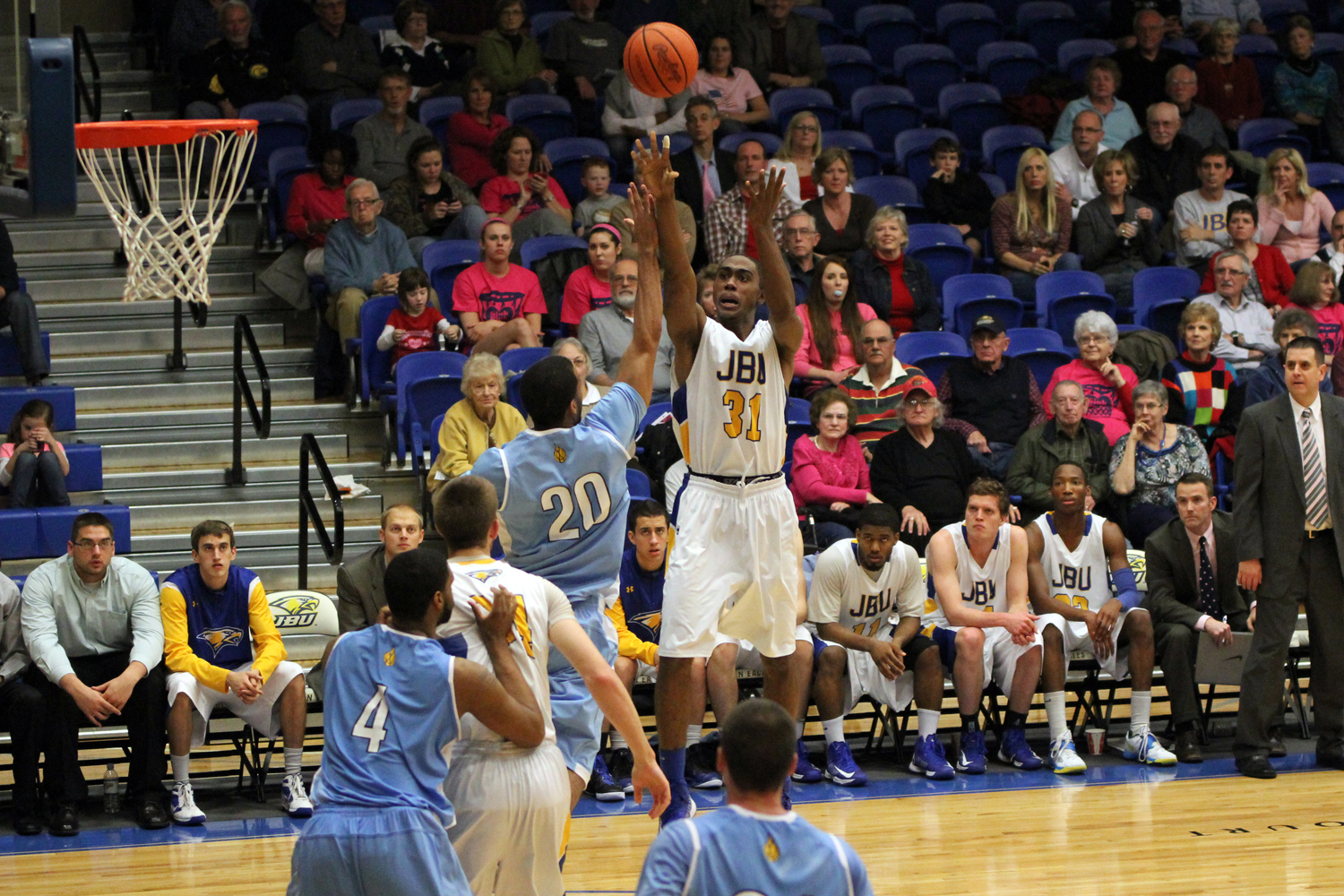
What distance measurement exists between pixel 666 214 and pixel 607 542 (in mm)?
1198

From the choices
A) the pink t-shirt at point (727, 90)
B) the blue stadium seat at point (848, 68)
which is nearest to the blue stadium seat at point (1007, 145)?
the blue stadium seat at point (848, 68)

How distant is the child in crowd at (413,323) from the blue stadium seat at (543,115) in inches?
115

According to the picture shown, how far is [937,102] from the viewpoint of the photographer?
14430 millimetres

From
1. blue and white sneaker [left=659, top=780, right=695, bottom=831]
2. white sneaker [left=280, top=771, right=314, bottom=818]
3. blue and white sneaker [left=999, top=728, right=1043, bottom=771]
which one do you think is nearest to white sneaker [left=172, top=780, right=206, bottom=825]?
white sneaker [left=280, top=771, right=314, bottom=818]

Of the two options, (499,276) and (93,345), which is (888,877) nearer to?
(499,276)

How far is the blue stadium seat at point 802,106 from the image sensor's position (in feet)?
44.1

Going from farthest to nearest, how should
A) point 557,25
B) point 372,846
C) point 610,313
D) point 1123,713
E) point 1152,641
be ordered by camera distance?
point 557,25, point 610,313, point 1123,713, point 1152,641, point 372,846

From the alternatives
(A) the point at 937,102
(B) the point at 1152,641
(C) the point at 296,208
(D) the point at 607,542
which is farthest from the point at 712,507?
(A) the point at 937,102

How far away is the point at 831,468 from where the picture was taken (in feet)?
31.0

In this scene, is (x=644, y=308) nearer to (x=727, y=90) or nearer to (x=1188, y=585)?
(x=1188, y=585)

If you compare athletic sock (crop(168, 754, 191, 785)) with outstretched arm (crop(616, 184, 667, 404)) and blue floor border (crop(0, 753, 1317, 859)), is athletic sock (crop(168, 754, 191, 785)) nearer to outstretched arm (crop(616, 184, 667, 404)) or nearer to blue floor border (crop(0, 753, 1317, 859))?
blue floor border (crop(0, 753, 1317, 859))

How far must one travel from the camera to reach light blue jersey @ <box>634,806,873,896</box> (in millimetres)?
3270

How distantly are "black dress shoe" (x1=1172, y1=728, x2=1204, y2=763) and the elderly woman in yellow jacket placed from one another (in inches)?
155

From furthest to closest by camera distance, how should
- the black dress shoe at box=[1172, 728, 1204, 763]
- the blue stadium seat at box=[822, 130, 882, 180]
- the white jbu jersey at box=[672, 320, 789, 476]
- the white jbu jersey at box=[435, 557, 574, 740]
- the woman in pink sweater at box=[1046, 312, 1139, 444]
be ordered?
the blue stadium seat at box=[822, 130, 882, 180]
the woman in pink sweater at box=[1046, 312, 1139, 444]
the black dress shoe at box=[1172, 728, 1204, 763]
the white jbu jersey at box=[672, 320, 789, 476]
the white jbu jersey at box=[435, 557, 574, 740]
